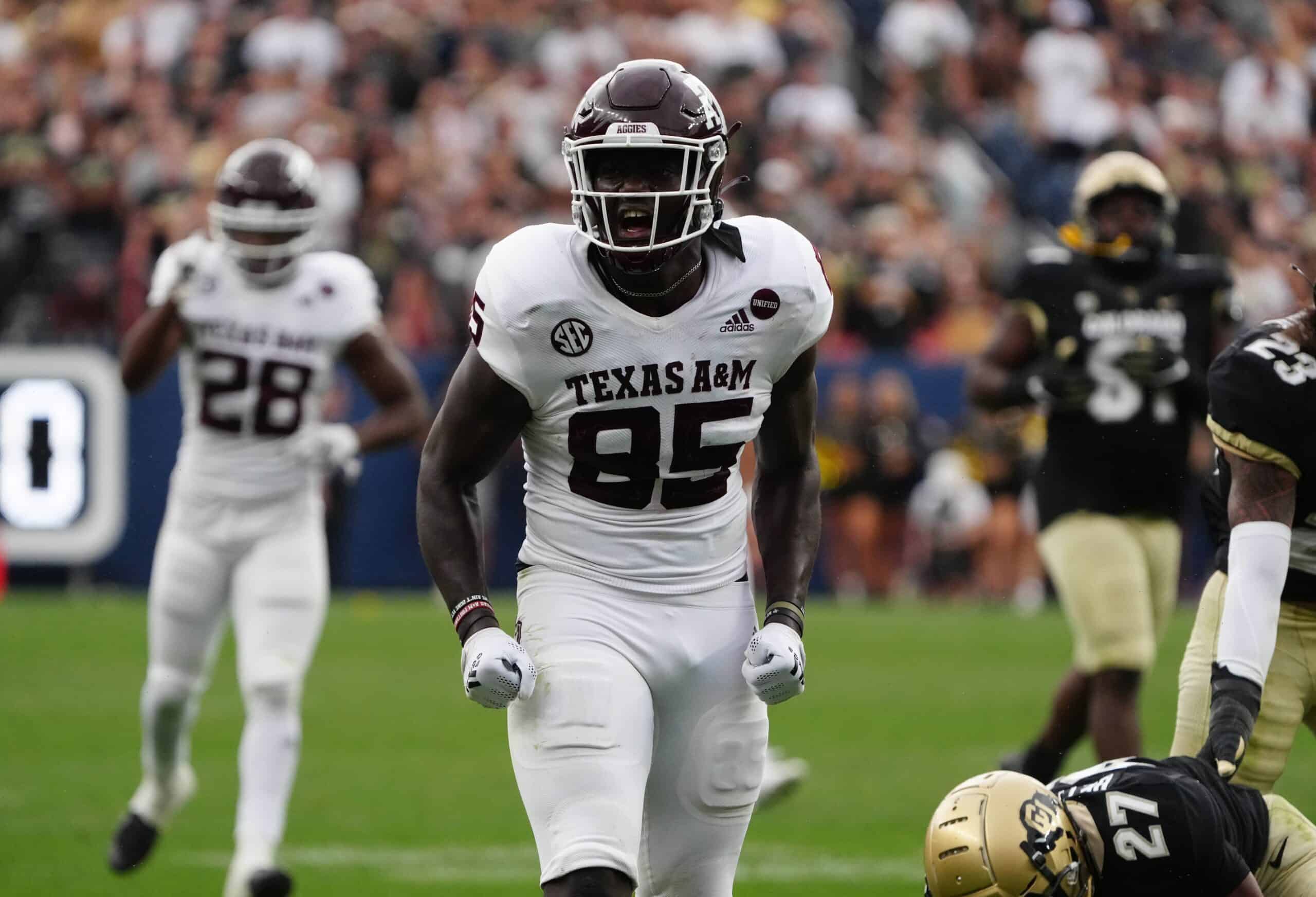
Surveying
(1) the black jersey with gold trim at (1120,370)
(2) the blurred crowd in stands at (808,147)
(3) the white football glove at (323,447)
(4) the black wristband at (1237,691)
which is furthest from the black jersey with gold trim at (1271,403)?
(2) the blurred crowd in stands at (808,147)

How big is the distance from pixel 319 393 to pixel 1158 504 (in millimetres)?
2647

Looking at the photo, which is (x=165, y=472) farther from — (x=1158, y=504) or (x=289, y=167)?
(x=1158, y=504)

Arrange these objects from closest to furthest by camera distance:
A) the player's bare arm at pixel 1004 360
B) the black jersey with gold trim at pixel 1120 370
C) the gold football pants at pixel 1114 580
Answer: the gold football pants at pixel 1114 580 → the black jersey with gold trim at pixel 1120 370 → the player's bare arm at pixel 1004 360

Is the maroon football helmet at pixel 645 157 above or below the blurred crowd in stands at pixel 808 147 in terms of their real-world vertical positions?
above

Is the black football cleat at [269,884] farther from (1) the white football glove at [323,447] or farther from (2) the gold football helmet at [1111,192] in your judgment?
(2) the gold football helmet at [1111,192]

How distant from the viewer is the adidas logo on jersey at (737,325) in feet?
12.3

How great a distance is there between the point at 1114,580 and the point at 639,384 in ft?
9.34

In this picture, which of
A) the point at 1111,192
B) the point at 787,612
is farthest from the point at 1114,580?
the point at 787,612

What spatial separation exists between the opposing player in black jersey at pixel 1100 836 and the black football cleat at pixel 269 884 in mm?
2302

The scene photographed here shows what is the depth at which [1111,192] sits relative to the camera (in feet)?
20.7

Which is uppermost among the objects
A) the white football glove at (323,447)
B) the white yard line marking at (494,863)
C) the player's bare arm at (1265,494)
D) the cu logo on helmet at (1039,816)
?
the player's bare arm at (1265,494)

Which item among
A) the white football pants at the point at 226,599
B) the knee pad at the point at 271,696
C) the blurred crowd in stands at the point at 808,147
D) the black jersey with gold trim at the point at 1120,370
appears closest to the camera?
the knee pad at the point at 271,696

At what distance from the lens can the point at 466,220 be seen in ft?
46.4

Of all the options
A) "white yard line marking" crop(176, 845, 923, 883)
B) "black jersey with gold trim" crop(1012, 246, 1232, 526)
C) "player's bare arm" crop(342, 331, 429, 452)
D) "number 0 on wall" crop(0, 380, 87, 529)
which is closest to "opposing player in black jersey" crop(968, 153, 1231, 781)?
"black jersey with gold trim" crop(1012, 246, 1232, 526)
